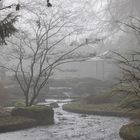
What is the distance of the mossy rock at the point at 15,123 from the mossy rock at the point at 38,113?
440mm

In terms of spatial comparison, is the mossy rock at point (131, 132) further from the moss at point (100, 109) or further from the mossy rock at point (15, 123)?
the moss at point (100, 109)

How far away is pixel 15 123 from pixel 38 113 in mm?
1712

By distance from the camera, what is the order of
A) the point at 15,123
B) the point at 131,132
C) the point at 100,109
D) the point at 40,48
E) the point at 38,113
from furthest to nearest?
the point at 40,48
the point at 100,109
the point at 38,113
the point at 15,123
the point at 131,132

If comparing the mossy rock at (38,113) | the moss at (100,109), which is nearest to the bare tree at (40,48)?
the moss at (100,109)

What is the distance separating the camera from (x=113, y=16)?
140 ft

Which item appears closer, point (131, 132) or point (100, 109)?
point (131, 132)

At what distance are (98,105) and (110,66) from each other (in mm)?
40435

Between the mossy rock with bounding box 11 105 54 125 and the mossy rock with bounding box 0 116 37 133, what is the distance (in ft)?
1.44

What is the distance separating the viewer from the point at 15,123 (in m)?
15.9

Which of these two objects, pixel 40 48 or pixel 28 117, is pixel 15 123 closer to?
pixel 28 117

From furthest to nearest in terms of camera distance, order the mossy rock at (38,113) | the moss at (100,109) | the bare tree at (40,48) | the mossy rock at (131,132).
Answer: the bare tree at (40,48) < the moss at (100,109) < the mossy rock at (38,113) < the mossy rock at (131,132)

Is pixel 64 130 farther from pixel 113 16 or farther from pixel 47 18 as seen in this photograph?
pixel 113 16

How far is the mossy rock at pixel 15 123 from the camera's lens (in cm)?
1547

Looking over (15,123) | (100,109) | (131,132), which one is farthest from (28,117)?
(100,109)
